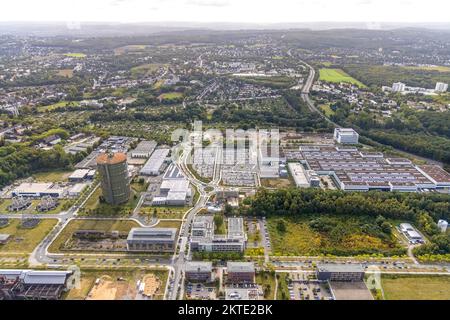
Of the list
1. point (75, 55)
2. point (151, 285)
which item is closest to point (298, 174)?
point (151, 285)

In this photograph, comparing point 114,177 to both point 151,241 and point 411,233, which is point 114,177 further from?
point 411,233

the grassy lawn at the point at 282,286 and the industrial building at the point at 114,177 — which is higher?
the industrial building at the point at 114,177

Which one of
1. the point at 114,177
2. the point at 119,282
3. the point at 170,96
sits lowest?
the point at 119,282

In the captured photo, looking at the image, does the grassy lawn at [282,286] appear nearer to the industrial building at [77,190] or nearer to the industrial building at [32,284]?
the industrial building at [32,284]

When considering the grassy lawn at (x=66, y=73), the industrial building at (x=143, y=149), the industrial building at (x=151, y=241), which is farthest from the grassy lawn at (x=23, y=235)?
the grassy lawn at (x=66, y=73)

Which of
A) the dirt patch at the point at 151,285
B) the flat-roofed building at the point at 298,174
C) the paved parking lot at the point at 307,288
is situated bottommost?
the paved parking lot at the point at 307,288
